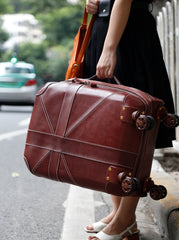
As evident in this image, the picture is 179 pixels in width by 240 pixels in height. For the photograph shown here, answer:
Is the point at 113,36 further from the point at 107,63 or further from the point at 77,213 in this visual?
the point at 77,213

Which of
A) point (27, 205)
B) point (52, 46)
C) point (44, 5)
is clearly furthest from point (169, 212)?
point (52, 46)

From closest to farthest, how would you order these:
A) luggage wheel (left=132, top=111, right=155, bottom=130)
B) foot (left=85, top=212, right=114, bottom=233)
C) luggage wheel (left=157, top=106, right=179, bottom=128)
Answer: luggage wheel (left=132, top=111, right=155, bottom=130)
luggage wheel (left=157, top=106, right=179, bottom=128)
foot (left=85, top=212, right=114, bottom=233)

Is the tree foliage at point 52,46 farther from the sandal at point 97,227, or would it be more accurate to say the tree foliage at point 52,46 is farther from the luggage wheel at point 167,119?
the luggage wheel at point 167,119

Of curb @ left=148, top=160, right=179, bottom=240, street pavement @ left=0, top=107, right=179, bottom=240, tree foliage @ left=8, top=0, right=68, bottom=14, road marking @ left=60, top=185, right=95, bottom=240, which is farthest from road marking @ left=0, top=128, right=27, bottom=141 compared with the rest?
tree foliage @ left=8, top=0, right=68, bottom=14

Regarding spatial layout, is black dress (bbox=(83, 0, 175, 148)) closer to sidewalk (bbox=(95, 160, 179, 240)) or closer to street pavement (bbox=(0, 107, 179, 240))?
sidewalk (bbox=(95, 160, 179, 240))

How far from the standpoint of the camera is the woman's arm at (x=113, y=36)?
2.14 metres

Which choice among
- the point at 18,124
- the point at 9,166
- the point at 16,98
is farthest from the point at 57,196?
the point at 16,98

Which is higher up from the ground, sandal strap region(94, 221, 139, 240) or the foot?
sandal strap region(94, 221, 139, 240)

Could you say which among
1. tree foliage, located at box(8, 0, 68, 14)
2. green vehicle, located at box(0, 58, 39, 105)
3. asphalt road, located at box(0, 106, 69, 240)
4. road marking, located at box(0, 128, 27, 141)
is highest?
asphalt road, located at box(0, 106, 69, 240)

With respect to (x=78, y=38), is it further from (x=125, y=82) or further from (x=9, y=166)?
(x=9, y=166)

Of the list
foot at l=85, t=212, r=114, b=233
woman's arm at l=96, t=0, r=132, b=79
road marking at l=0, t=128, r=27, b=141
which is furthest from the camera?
road marking at l=0, t=128, r=27, b=141

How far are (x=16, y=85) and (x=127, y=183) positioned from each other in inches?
480

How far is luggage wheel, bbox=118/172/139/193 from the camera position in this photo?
1912 mm

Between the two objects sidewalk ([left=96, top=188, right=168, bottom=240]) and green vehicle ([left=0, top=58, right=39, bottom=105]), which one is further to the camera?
green vehicle ([left=0, top=58, right=39, bottom=105])
